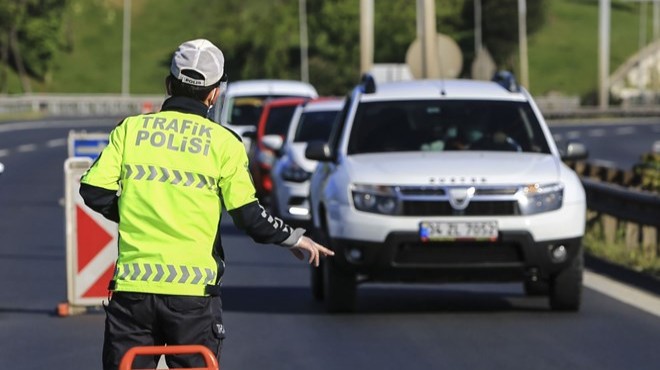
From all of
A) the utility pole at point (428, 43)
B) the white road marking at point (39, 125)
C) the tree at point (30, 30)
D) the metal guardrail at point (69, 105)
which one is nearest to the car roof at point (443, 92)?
the utility pole at point (428, 43)

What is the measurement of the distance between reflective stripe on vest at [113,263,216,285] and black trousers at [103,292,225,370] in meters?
0.05

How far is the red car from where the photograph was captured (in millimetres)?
25141

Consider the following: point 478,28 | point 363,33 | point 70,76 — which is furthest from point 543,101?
point 363,33

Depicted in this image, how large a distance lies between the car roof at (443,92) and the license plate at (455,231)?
5.55 feet

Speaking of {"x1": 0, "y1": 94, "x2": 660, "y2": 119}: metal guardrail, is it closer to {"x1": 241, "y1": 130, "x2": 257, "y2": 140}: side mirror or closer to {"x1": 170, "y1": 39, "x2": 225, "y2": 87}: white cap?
{"x1": 241, "y1": 130, "x2": 257, "y2": 140}: side mirror

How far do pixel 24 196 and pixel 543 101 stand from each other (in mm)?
74907

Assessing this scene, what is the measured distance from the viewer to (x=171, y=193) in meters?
6.22

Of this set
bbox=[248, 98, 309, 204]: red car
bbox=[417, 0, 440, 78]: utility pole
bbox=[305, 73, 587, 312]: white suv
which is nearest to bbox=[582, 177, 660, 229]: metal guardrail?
bbox=[305, 73, 587, 312]: white suv

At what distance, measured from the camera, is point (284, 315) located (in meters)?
Answer: 13.1

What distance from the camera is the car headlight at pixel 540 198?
12.7 meters

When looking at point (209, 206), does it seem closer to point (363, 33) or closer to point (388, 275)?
point (388, 275)

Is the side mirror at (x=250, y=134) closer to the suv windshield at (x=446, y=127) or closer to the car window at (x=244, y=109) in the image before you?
the car window at (x=244, y=109)

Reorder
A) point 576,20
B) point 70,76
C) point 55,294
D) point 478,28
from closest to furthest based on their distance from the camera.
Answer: point 55,294 → point 478,28 → point 70,76 → point 576,20

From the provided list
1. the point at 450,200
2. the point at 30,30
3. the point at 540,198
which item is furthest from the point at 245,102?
the point at 30,30
